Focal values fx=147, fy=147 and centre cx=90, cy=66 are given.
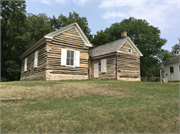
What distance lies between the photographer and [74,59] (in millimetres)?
16438

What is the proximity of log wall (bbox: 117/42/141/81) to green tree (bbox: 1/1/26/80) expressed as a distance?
18.0 meters

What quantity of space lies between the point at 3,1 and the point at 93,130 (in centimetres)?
2777

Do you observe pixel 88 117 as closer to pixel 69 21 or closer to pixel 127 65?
pixel 127 65

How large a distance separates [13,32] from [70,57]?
16900 mm

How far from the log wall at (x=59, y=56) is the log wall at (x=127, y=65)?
4734mm

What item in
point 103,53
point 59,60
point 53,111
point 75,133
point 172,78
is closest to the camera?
point 75,133

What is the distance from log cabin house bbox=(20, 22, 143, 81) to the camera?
15.1 meters

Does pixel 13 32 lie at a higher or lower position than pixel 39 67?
higher

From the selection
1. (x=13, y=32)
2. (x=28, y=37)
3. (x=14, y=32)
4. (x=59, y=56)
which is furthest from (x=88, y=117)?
(x=13, y=32)

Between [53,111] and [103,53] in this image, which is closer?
[53,111]

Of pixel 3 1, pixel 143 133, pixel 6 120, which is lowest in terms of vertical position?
pixel 143 133

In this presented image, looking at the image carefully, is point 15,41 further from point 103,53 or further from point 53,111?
point 53,111

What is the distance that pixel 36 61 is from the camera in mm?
17062

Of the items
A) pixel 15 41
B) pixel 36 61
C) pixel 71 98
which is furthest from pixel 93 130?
pixel 15 41
